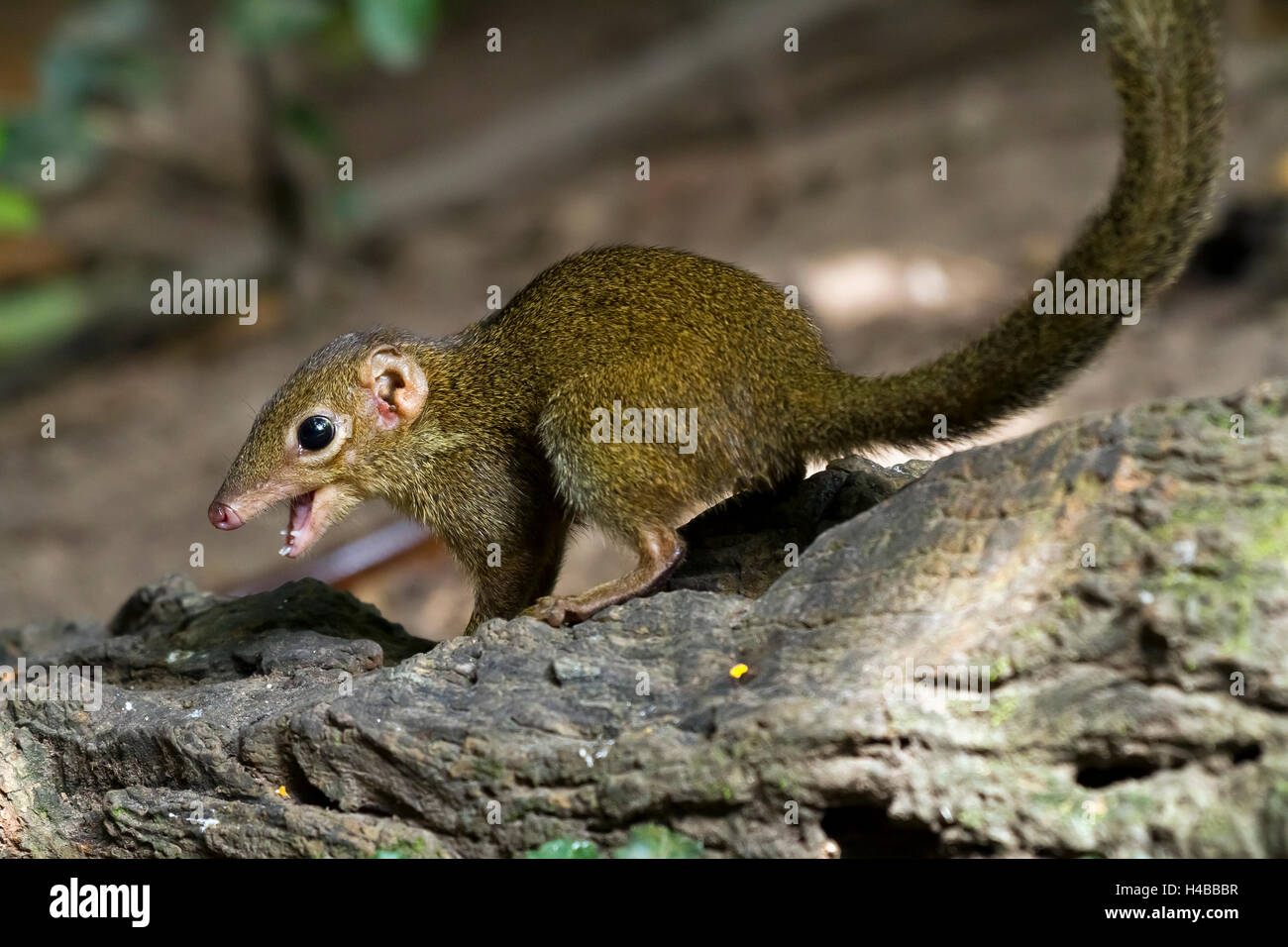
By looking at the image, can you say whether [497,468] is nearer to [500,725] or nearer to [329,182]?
[500,725]

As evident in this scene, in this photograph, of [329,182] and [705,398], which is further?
[329,182]

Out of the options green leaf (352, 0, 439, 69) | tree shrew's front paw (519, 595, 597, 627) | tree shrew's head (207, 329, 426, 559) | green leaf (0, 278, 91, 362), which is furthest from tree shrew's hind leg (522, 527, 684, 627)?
green leaf (0, 278, 91, 362)

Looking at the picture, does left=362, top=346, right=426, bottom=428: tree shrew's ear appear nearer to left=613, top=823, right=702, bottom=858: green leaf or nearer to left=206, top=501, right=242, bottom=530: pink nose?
left=206, top=501, right=242, bottom=530: pink nose

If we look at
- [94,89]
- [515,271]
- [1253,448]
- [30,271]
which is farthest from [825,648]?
[30,271]

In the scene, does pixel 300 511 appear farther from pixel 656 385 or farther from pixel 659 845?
pixel 659 845

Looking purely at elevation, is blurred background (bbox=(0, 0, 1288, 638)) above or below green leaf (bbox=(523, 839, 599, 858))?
above

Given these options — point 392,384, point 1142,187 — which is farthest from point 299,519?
point 1142,187
